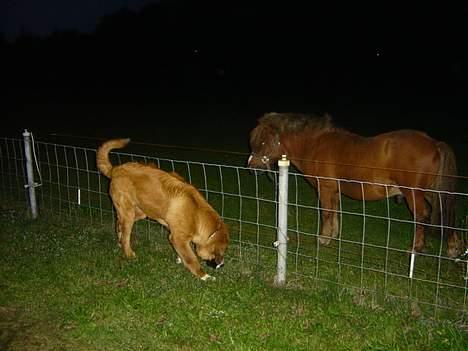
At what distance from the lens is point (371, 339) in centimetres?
421

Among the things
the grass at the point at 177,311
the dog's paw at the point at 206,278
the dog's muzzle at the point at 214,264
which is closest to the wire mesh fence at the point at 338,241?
the grass at the point at 177,311

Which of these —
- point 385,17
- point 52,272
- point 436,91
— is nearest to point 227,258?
point 52,272

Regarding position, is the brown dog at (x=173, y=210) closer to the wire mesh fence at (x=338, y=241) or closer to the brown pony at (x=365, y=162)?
the wire mesh fence at (x=338, y=241)

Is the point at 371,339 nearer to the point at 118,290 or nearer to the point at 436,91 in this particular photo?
the point at 118,290

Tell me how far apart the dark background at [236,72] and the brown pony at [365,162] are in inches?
324

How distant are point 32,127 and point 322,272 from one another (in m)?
19.9

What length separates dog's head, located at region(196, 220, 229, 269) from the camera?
5430 mm

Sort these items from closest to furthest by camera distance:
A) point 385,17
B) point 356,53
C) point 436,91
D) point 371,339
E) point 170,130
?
point 371,339
point 170,130
point 436,91
point 385,17
point 356,53

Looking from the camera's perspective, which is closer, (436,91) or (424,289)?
(424,289)

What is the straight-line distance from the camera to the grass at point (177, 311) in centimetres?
421

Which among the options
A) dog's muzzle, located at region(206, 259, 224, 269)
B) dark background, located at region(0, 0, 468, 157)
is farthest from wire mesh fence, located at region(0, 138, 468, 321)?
dark background, located at region(0, 0, 468, 157)

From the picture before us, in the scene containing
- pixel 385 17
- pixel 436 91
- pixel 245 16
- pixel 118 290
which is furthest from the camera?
pixel 245 16

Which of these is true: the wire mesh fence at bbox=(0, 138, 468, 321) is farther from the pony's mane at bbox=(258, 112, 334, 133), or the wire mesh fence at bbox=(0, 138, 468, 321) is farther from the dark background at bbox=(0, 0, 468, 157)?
the dark background at bbox=(0, 0, 468, 157)

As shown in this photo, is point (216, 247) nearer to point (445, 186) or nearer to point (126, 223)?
point (126, 223)
